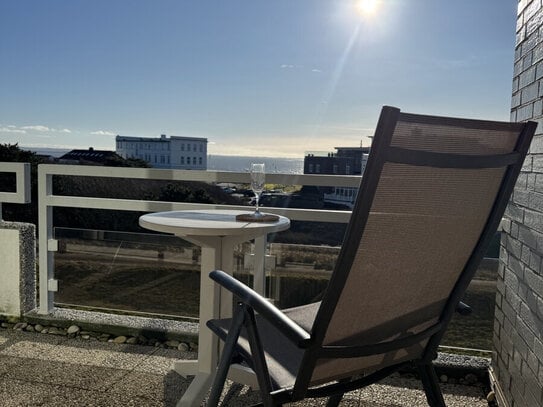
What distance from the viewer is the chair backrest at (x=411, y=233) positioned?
1.12 m

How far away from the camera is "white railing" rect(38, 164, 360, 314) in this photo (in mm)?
3064

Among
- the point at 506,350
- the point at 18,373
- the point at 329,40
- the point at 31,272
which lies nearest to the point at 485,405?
the point at 506,350

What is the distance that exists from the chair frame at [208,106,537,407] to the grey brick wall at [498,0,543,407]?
485mm

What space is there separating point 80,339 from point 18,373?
592 mm

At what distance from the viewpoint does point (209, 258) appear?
246cm

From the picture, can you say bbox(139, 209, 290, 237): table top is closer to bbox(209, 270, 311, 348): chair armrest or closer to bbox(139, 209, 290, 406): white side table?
bbox(139, 209, 290, 406): white side table

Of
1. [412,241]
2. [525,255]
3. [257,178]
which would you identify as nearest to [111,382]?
[257,178]

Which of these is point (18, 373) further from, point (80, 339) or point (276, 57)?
point (276, 57)

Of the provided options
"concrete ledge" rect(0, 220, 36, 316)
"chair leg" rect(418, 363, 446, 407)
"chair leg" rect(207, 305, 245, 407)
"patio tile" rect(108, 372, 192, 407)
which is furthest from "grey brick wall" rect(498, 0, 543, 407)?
"concrete ledge" rect(0, 220, 36, 316)

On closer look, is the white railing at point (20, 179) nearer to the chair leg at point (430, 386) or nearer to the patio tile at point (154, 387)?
the patio tile at point (154, 387)

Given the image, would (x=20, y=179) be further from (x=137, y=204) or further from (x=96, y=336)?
(x=96, y=336)

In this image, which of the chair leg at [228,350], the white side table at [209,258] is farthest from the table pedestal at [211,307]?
the chair leg at [228,350]

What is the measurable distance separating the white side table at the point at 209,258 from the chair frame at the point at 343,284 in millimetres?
725

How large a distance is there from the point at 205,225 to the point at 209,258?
32cm
